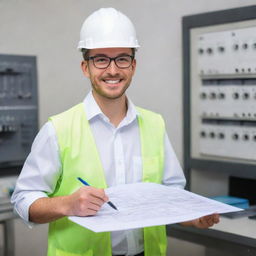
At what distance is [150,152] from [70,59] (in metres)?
1.62

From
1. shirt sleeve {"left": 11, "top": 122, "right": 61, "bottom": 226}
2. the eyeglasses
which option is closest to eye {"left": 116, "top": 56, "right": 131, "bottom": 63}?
the eyeglasses

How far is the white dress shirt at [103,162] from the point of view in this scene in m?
1.33

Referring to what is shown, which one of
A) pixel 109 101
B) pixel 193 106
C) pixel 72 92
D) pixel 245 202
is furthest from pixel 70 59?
pixel 109 101

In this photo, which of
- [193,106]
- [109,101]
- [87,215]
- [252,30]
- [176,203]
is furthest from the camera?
[193,106]

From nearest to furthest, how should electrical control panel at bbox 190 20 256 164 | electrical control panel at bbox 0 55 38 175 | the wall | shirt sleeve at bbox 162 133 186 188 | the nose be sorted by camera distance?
1. the nose
2. shirt sleeve at bbox 162 133 186 188
3. electrical control panel at bbox 190 20 256 164
4. the wall
5. electrical control panel at bbox 0 55 38 175

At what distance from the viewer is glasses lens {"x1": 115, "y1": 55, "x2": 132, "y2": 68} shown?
52.7 inches

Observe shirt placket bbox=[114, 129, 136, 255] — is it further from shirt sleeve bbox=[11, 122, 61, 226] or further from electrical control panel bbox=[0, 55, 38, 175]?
electrical control panel bbox=[0, 55, 38, 175]

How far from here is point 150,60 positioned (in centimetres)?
265

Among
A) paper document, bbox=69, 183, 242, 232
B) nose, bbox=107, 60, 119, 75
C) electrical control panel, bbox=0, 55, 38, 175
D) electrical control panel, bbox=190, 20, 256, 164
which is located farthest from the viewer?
electrical control panel, bbox=0, 55, 38, 175

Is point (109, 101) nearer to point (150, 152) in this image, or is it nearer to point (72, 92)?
point (150, 152)

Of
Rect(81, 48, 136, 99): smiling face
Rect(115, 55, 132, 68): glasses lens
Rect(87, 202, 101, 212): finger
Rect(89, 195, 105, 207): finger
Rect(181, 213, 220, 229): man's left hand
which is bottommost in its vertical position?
Rect(181, 213, 220, 229): man's left hand

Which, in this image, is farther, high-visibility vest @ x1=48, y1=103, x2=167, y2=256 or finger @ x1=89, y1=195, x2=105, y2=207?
high-visibility vest @ x1=48, y1=103, x2=167, y2=256

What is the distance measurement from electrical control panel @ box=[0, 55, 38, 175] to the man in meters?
1.34

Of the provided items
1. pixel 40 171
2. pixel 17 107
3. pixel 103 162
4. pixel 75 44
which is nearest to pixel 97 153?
pixel 103 162
